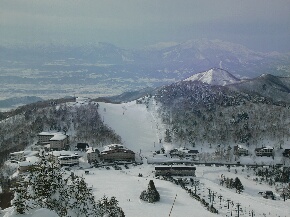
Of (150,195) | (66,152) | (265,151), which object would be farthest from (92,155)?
(265,151)

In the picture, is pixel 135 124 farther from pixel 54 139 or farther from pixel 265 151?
pixel 265 151

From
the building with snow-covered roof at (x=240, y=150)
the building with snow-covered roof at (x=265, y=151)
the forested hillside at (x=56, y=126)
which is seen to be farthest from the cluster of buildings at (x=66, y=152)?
the building with snow-covered roof at (x=265, y=151)

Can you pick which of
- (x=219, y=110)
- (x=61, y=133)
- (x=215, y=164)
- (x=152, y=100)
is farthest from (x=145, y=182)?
(x=152, y=100)

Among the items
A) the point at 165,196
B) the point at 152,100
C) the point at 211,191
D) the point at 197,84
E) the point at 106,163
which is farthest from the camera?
the point at 197,84

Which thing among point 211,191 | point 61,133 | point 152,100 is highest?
point 152,100

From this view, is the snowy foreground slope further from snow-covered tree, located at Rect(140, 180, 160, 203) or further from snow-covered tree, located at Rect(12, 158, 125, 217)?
snow-covered tree, located at Rect(12, 158, 125, 217)

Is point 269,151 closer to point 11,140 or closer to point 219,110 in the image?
→ point 219,110

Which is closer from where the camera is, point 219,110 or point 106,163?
point 106,163

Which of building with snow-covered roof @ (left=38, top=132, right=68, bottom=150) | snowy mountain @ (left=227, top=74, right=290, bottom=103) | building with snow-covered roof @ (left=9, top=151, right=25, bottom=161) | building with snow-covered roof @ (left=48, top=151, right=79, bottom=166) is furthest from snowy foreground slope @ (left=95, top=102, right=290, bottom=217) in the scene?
snowy mountain @ (left=227, top=74, right=290, bottom=103)
